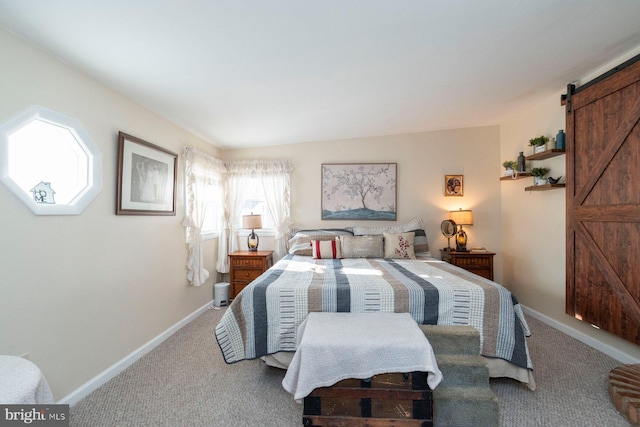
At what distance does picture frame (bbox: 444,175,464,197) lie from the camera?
4.10 meters

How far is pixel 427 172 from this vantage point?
414cm

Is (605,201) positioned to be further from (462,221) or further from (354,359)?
(354,359)

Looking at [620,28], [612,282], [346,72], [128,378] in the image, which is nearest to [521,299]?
[612,282]

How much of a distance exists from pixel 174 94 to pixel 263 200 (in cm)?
209

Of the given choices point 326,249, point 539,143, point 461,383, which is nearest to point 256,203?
point 326,249

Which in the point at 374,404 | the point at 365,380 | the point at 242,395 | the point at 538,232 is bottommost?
the point at 242,395

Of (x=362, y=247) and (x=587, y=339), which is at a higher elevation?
(x=362, y=247)

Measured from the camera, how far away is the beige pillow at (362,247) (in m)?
3.41

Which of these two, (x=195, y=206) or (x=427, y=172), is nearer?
(x=195, y=206)

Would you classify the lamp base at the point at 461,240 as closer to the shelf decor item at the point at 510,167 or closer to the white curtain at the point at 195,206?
the shelf decor item at the point at 510,167

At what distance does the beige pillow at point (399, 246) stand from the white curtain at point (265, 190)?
147 centimetres

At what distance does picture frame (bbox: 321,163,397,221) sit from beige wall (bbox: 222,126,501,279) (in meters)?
0.10

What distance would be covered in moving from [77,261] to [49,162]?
0.69 metres

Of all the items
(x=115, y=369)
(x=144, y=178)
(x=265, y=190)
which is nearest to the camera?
(x=115, y=369)
